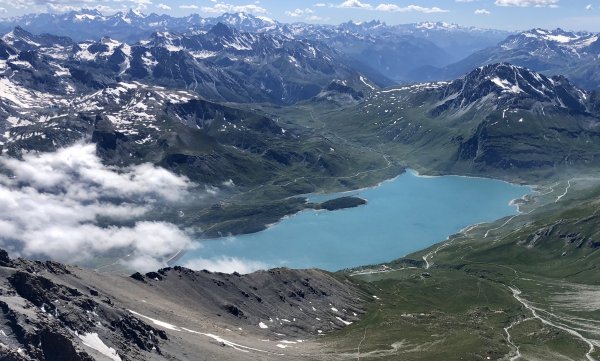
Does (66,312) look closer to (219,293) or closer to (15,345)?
(15,345)

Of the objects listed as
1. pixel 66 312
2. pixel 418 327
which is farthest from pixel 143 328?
pixel 418 327

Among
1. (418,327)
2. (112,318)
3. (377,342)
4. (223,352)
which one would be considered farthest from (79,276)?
(418,327)

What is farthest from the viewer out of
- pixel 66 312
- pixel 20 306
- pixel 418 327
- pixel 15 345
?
pixel 418 327

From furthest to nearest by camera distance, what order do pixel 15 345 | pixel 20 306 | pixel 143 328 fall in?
pixel 143 328 < pixel 20 306 < pixel 15 345

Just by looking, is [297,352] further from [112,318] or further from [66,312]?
[66,312]

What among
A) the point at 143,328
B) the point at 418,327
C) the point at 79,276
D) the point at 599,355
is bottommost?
the point at 599,355

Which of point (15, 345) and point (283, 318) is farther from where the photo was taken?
point (283, 318)

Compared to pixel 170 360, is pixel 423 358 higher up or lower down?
lower down
